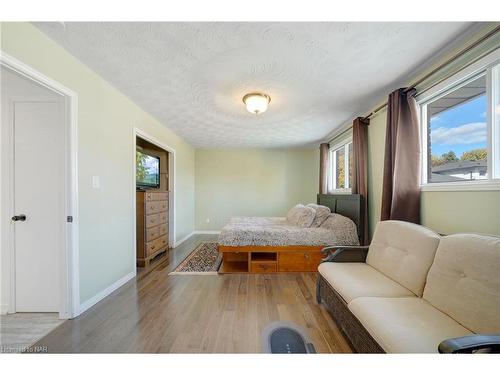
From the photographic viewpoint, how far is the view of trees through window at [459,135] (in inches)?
62.8

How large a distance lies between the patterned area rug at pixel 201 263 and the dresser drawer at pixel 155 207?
39.8 inches

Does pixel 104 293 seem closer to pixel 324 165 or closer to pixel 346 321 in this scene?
pixel 346 321

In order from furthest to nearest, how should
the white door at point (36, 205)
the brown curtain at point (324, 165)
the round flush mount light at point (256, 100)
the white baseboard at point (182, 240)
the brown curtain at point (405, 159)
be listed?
the brown curtain at point (324, 165)
the white baseboard at point (182, 240)
the round flush mount light at point (256, 100)
the brown curtain at point (405, 159)
the white door at point (36, 205)

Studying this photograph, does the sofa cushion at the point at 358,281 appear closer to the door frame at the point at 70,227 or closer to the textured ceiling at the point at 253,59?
the textured ceiling at the point at 253,59

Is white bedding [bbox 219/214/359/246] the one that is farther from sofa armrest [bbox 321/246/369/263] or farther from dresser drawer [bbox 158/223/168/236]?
dresser drawer [bbox 158/223/168/236]

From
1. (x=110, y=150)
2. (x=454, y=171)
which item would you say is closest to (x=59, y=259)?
(x=110, y=150)

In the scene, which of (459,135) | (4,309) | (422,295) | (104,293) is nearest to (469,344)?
(422,295)

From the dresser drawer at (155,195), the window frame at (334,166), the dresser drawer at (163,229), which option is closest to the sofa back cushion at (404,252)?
the window frame at (334,166)

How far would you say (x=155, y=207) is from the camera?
357 centimetres

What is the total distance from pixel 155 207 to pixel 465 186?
3.95 metres

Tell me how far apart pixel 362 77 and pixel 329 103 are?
26.7 inches

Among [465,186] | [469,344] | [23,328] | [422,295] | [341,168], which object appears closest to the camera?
[469,344]
